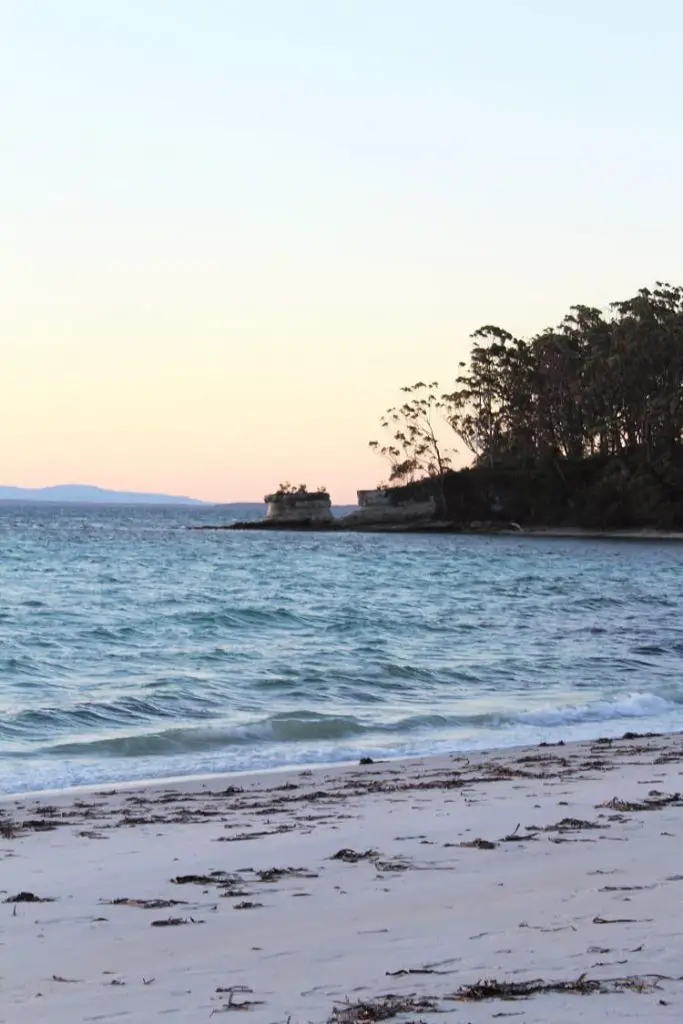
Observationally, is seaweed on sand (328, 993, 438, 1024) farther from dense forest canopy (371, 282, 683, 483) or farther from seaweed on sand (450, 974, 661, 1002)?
dense forest canopy (371, 282, 683, 483)

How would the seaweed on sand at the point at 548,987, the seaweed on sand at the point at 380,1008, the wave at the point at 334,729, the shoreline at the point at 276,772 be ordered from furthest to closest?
the wave at the point at 334,729
the shoreline at the point at 276,772
the seaweed on sand at the point at 548,987
the seaweed on sand at the point at 380,1008

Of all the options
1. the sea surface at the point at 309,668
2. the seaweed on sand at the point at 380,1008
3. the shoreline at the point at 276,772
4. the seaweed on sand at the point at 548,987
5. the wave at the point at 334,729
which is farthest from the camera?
the sea surface at the point at 309,668

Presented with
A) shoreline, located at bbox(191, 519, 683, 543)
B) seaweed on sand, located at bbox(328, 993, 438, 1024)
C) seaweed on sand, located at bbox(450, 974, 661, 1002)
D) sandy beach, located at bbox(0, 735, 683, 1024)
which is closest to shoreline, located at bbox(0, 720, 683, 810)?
sandy beach, located at bbox(0, 735, 683, 1024)

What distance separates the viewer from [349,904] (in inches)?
248

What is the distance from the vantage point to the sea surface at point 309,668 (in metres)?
14.6

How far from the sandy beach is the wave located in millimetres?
3548

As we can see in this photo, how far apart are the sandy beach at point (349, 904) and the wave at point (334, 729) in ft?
11.6

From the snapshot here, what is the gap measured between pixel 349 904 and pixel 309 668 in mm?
15147

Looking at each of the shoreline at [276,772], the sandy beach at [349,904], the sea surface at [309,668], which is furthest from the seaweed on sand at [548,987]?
the sea surface at [309,668]

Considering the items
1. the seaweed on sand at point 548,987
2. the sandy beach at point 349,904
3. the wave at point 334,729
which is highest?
the seaweed on sand at point 548,987

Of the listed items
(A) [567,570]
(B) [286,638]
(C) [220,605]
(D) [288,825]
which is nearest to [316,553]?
(A) [567,570]

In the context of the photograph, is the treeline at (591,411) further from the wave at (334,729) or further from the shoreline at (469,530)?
the wave at (334,729)

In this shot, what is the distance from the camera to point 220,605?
34.0m

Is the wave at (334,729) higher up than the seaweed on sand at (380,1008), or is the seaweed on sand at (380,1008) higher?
the seaweed on sand at (380,1008)
